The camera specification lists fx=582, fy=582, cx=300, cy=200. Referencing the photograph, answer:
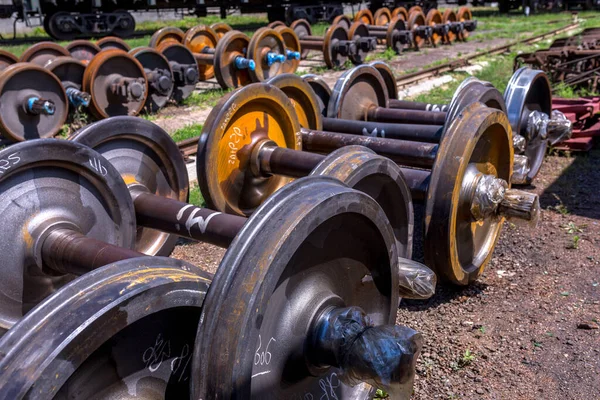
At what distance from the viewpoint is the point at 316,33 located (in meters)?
15.5

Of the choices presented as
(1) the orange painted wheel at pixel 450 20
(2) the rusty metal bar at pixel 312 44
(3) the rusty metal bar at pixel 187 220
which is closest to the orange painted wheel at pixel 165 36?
(2) the rusty metal bar at pixel 312 44

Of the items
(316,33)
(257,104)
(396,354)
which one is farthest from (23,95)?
(316,33)

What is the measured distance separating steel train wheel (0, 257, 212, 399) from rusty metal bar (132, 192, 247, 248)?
91 centimetres

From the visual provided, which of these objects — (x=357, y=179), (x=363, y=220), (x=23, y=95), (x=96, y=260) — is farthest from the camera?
(x=23, y=95)

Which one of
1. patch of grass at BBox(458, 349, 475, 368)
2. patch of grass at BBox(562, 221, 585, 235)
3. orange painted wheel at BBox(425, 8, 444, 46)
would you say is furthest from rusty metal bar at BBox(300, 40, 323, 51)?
patch of grass at BBox(458, 349, 475, 368)

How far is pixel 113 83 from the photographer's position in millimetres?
7133

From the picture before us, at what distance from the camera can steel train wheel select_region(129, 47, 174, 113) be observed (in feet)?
25.6

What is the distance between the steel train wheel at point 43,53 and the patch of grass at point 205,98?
1.83m

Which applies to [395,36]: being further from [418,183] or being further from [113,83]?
[418,183]

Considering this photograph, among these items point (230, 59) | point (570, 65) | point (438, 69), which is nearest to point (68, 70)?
point (230, 59)

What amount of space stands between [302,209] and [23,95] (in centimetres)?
548

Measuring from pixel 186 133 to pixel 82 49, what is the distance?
9.73ft

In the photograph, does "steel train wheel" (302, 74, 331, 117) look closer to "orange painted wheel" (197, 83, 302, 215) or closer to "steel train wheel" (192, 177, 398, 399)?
"orange painted wheel" (197, 83, 302, 215)

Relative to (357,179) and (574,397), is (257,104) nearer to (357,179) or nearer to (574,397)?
(357,179)
